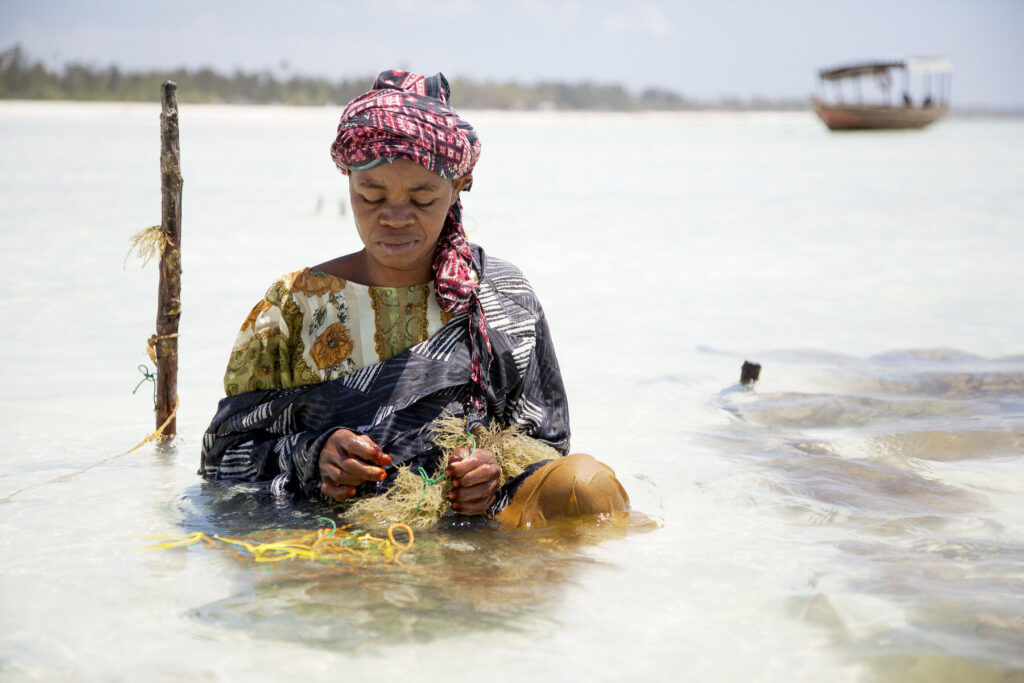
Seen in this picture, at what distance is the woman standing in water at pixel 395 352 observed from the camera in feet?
8.95

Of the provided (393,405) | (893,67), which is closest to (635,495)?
(393,405)

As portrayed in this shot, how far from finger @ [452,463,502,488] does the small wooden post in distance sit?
173cm

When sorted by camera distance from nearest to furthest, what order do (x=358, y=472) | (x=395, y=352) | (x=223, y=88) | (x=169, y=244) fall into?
(x=358, y=472)
(x=395, y=352)
(x=169, y=244)
(x=223, y=88)

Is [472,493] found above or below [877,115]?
below

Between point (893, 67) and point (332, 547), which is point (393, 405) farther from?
point (893, 67)

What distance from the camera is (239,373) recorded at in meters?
2.83

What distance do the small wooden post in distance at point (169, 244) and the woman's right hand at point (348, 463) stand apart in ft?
4.90

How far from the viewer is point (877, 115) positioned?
50094 millimetres

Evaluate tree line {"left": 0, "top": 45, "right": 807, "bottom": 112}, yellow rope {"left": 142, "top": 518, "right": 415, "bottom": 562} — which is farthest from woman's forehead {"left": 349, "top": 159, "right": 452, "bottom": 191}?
tree line {"left": 0, "top": 45, "right": 807, "bottom": 112}

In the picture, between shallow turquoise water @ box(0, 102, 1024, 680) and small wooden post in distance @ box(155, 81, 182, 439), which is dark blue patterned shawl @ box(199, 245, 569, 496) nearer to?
shallow turquoise water @ box(0, 102, 1024, 680)

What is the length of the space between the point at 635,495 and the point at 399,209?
1536mm

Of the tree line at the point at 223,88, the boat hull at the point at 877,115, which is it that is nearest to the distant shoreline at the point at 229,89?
the tree line at the point at 223,88

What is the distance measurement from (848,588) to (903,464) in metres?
1.54

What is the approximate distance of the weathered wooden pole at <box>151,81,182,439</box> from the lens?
3.87m
